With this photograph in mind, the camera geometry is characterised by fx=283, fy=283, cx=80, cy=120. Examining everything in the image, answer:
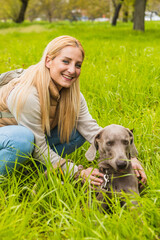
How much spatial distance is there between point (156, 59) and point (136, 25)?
990 cm

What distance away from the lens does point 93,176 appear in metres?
2.33

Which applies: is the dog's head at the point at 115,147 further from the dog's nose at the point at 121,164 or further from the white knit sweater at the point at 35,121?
the white knit sweater at the point at 35,121

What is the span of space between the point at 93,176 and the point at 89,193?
257mm

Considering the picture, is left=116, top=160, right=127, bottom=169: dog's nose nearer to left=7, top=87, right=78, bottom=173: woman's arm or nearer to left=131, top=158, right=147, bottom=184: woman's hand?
left=131, top=158, right=147, bottom=184: woman's hand

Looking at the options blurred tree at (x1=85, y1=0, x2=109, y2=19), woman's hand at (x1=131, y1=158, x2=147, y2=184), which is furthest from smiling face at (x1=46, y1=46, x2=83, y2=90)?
blurred tree at (x1=85, y1=0, x2=109, y2=19)

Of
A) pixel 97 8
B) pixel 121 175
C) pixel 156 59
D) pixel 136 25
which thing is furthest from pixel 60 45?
pixel 97 8

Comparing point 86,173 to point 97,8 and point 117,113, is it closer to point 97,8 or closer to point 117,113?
point 117,113

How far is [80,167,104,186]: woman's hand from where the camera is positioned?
226 cm

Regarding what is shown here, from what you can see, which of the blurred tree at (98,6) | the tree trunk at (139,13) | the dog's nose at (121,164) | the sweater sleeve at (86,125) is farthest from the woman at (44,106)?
the blurred tree at (98,6)

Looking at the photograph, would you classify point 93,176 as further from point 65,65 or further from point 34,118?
point 65,65

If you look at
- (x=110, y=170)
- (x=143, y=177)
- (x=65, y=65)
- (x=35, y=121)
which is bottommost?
(x=143, y=177)

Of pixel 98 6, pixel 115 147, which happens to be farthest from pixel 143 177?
pixel 98 6

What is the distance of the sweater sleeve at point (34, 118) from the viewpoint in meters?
2.53

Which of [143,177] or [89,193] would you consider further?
[143,177]
